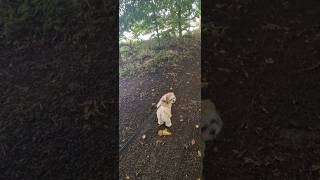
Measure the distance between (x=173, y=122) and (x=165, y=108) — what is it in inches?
2.3

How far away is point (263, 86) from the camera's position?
160cm

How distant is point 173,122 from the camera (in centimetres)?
164

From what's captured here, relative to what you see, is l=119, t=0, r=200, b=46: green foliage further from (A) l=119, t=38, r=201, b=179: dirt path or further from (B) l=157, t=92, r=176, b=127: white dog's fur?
(B) l=157, t=92, r=176, b=127: white dog's fur

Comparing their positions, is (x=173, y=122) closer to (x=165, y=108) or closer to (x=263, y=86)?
(x=165, y=108)

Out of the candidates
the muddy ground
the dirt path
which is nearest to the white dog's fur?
the dirt path

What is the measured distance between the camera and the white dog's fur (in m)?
1.63

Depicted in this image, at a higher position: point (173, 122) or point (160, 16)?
point (160, 16)

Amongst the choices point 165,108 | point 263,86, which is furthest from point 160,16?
point 263,86

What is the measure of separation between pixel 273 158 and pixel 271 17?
18.8 inches

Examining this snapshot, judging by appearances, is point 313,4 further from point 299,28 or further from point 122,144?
point 122,144

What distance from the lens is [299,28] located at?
5.19 feet

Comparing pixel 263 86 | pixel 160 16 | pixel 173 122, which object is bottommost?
pixel 173 122

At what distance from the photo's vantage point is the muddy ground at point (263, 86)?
1.56 m

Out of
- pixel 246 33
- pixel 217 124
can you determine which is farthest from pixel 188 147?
pixel 246 33
